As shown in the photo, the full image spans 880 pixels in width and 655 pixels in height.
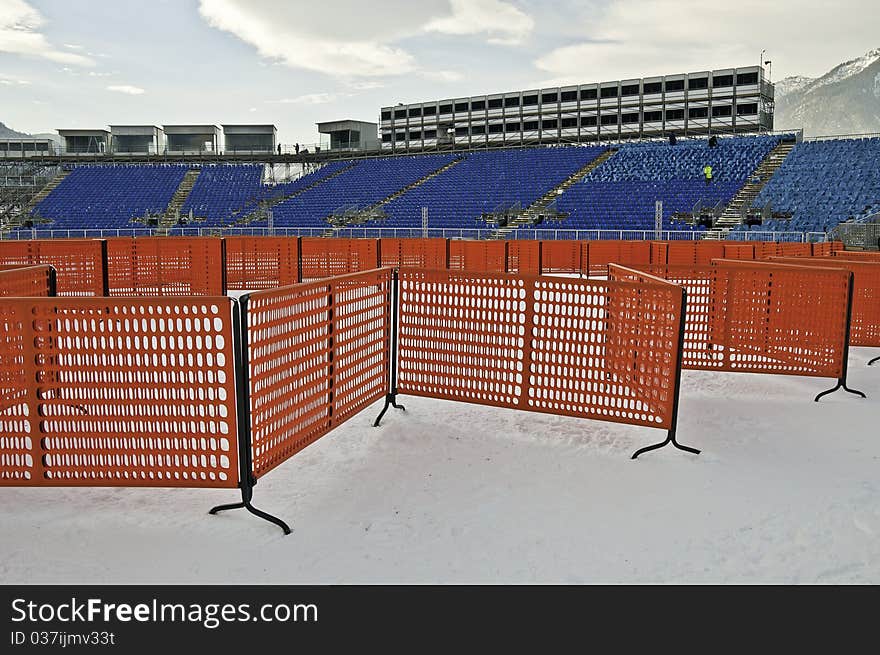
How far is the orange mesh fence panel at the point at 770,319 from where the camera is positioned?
7660 millimetres

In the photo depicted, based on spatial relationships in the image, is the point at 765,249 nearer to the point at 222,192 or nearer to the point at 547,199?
the point at 547,199

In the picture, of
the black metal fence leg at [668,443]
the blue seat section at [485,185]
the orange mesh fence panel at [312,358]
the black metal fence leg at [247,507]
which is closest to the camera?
the black metal fence leg at [247,507]

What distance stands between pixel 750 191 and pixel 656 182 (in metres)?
5.07

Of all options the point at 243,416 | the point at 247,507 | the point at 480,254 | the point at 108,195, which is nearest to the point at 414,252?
the point at 480,254

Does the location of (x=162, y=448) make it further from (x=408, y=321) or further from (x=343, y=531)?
(x=408, y=321)

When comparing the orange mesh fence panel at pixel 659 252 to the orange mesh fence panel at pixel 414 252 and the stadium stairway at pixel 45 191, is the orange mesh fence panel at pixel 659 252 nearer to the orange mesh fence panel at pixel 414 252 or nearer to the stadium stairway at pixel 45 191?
the orange mesh fence panel at pixel 414 252

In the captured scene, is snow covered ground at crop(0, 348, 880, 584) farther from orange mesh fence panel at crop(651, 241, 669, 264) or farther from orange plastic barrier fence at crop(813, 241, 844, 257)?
orange mesh fence panel at crop(651, 241, 669, 264)

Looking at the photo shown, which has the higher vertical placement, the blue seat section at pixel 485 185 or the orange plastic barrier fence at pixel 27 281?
the blue seat section at pixel 485 185

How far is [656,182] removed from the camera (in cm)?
3925

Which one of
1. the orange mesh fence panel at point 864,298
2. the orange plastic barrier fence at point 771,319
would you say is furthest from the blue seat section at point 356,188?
the orange plastic barrier fence at point 771,319

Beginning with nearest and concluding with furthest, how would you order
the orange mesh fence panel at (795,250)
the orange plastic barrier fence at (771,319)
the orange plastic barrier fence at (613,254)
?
1. the orange plastic barrier fence at (771,319)
2. the orange mesh fence panel at (795,250)
3. the orange plastic barrier fence at (613,254)

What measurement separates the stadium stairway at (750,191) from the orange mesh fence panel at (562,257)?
10.4 meters

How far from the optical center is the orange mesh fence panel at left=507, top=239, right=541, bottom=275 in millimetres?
20453
